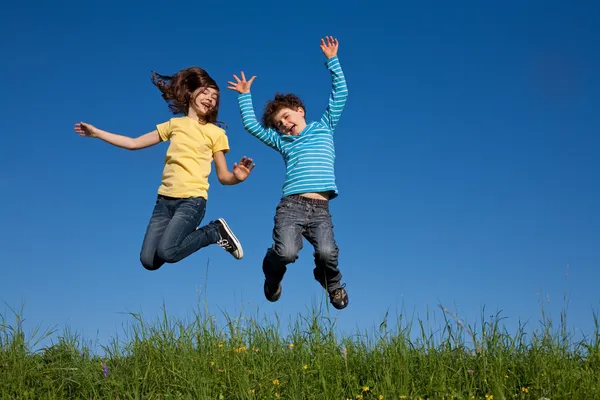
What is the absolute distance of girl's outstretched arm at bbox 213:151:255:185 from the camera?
786 centimetres

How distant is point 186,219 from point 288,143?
1.62 meters

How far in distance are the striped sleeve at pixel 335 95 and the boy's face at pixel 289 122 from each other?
0.34 meters

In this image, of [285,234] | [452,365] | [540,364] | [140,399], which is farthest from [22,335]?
[540,364]

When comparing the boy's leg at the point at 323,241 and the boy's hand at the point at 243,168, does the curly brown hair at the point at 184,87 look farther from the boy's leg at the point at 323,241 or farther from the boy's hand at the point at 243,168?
the boy's leg at the point at 323,241

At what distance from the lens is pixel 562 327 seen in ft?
18.7

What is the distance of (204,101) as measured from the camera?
8.79 meters

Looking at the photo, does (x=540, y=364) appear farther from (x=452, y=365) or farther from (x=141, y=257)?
(x=141, y=257)

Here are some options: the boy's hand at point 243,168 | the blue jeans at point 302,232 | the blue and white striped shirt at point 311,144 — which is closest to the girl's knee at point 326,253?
the blue jeans at point 302,232

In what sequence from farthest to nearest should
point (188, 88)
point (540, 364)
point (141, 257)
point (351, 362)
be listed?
point (188, 88) < point (141, 257) < point (351, 362) < point (540, 364)

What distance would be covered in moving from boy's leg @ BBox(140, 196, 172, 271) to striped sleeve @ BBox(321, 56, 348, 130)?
2.36 m

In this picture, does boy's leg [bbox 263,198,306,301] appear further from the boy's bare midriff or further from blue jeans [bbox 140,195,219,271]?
blue jeans [bbox 140,195,219,271]

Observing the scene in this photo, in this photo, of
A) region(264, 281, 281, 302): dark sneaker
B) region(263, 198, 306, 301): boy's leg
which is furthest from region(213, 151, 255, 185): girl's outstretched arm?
region(264, 281, 281, 302): dark sneaker

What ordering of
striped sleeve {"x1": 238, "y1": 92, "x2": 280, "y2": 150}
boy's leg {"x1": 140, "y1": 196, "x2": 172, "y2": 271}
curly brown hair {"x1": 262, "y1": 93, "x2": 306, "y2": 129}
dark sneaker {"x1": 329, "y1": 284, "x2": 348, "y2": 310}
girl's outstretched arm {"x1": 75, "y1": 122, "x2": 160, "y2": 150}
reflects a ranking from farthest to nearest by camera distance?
curly brown hair {"x1": 262, "y1": 93, "x2": 306, "y2": 129}
girl's outstretched arm {"x1": 75, "y1": 122, "x2": 160, "y2": 150}
striped sleeve {"x1": 238, "y1": 92, "x2": 280, "y2": 150}
boy's leg {"x1": 140, "y1": 196, "x2": 172, "y2": 271}
dark sneaker {"x1": 329, "y1": 284, "x2": 348, "y2": 310}

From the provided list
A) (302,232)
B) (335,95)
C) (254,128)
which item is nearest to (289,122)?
(254,128)
